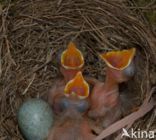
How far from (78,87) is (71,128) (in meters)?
0.18

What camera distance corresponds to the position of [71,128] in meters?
2.41

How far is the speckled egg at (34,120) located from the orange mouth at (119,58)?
1.15 ft

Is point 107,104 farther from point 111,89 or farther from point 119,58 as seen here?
point 119,58

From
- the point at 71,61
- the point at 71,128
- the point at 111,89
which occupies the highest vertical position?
the point at 71,61

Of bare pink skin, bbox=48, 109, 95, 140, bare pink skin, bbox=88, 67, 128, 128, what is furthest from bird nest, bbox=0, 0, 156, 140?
bare pink skin, bbox=48, 109, 95, 140

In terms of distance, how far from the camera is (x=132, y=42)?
101 inches

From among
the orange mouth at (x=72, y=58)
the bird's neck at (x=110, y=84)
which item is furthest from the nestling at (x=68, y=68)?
the bird's neck at (x=110, y=84)

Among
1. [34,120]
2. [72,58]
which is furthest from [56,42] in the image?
[34,120]

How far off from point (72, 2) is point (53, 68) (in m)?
0.33

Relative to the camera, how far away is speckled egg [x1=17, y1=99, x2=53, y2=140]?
2.40m

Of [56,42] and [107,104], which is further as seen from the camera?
[56,42]

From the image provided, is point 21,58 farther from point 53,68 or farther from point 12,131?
point 12,131

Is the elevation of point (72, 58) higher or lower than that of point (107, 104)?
higher

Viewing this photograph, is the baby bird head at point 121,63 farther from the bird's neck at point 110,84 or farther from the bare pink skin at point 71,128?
the bare pink skin at point 71,128
